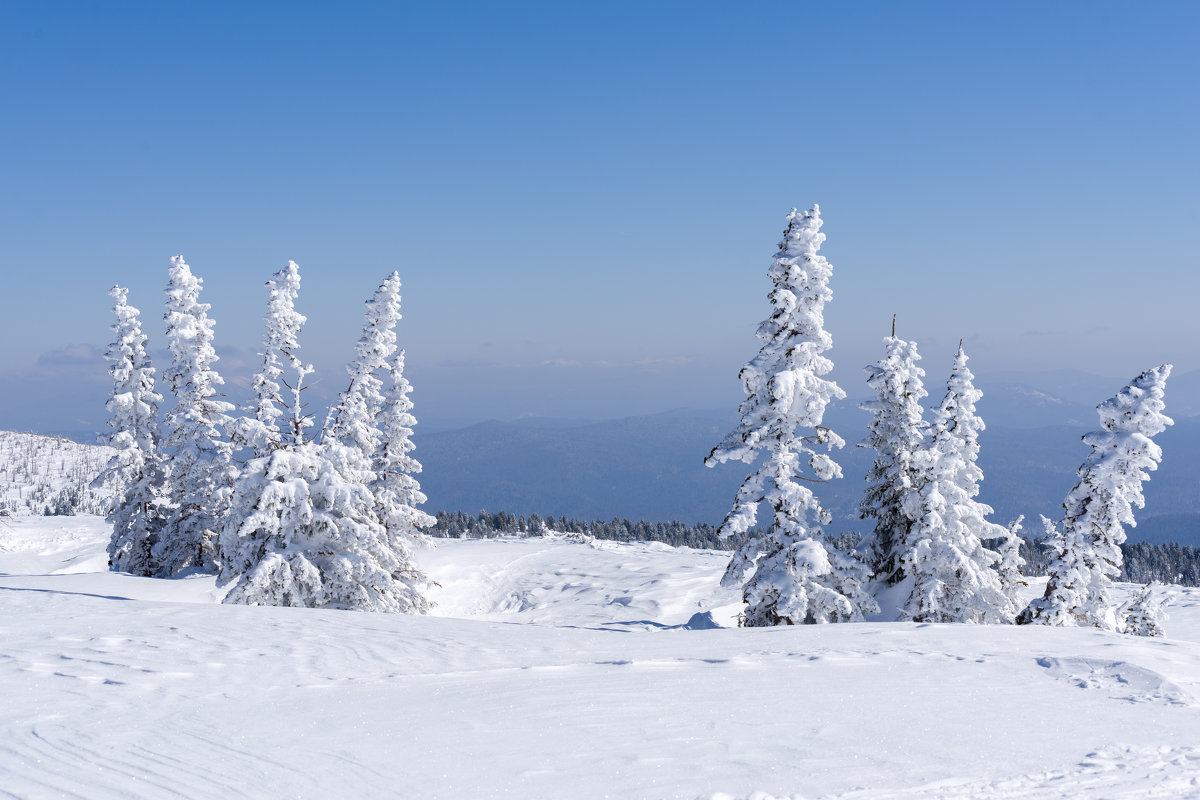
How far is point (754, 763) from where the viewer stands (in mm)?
6766

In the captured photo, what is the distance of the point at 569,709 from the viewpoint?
8367 millimetres

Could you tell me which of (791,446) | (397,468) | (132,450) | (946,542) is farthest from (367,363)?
(946,542)

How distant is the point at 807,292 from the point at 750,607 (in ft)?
29.6

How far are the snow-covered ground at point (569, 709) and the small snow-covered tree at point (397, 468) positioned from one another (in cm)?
1752

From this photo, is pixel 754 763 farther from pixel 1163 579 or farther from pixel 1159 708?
pixel 1163 579

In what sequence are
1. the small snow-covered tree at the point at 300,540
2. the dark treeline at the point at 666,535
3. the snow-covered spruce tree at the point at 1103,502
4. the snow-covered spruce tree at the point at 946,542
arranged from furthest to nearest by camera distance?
the dark treeline at the point at 666,535, the snow-covered spruce tree at the point at 946,542, the snow-covered spruce tree at the point at 1103,502, the small snow-covered tree at the point at 300,540

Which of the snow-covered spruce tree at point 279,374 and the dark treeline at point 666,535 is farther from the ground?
the snow-covered spruce tree at point 279,374

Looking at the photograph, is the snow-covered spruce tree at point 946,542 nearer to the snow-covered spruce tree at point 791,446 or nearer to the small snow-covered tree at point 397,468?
the snow-covered spruce tree at point 791,446

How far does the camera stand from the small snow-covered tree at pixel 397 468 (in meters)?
32.0

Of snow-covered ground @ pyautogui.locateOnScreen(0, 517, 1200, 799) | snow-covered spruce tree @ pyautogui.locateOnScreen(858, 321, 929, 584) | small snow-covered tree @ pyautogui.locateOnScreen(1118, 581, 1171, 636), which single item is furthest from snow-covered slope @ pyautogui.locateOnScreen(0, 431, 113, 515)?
small snow-covered tree @ pyautogui.locateOnScreen(1118, 581, 1171, 636)

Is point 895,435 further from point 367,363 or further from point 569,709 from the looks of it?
point 367,363

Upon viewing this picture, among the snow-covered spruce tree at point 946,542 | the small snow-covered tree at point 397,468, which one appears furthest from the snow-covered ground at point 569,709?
the small snow-covered tree at point 397,468

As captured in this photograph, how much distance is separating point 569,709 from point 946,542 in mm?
17121

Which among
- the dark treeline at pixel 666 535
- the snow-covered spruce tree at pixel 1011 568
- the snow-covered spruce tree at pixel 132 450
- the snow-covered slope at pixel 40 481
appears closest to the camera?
the snow-covered spruce tree at pixel 1011 568
